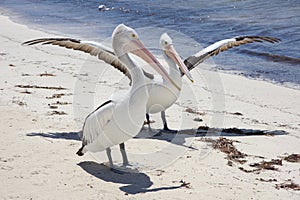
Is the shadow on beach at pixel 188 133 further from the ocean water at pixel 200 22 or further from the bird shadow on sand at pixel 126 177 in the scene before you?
the ocean water at pixel 200 22

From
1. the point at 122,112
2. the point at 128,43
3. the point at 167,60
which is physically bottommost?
the point at 122,112

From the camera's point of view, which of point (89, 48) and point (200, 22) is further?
point (200, 22)

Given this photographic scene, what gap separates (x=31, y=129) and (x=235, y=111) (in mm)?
3032

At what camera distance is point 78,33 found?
16.3 meters

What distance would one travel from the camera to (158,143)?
596cm

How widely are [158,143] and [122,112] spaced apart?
144cm

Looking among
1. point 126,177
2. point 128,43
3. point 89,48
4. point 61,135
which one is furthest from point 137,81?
point 89,48

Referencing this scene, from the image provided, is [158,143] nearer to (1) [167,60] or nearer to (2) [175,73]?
Result: (2) [175,73]

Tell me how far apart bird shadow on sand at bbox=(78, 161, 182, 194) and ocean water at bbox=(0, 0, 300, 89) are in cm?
569

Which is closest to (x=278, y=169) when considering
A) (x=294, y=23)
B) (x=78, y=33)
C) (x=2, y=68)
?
(x=2, y=68)

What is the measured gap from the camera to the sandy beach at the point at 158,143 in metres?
4.54

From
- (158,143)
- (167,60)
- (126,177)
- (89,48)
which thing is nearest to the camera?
(126,177)

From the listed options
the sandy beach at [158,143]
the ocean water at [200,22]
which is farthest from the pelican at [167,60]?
the ocean water at [200,22]

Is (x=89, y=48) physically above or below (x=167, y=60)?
above
